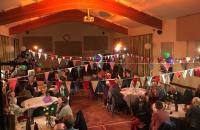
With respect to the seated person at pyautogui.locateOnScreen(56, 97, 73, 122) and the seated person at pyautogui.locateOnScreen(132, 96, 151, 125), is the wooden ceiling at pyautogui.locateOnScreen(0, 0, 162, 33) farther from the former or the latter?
the seated person at pyautogui.locateOnScreen(132, 96, 151, 125)

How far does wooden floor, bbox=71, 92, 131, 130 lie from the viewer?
23.5ft

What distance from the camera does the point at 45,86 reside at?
889 centimetres

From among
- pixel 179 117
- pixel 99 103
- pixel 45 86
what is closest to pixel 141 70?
pixel 99 103

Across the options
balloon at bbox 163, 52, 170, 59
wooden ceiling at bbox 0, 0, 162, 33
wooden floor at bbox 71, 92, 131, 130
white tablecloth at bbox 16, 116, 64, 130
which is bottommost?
wooden floor at bbox 71, 92, 131, 130

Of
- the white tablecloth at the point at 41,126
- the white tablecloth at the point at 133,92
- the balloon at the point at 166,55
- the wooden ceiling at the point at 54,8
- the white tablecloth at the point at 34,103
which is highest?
the wooden ceiling at the point at 54,8

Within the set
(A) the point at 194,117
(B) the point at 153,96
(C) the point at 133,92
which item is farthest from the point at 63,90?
(A) the point at 194,117

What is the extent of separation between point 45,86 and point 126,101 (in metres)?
2.95

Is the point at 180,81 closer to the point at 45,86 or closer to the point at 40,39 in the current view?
the point at 45,86

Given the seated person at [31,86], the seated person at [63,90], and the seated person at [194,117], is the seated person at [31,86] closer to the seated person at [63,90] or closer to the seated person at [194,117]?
the seated person at [63,90]

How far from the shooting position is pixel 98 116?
26.5 feet

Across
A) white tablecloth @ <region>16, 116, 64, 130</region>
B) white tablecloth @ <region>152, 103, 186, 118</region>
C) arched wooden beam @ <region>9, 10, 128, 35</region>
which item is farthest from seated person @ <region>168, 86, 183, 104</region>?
arched wooden beam @ <region>9, 10, 128, 35</region>

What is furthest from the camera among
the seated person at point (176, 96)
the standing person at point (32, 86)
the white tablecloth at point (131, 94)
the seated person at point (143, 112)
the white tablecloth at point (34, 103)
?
the standing person at point (32, 86)

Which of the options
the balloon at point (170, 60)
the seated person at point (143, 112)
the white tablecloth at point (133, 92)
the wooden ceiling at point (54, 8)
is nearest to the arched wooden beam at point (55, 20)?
the wooden ceiling at point (54, 8)

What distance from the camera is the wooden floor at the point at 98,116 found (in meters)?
7.16
